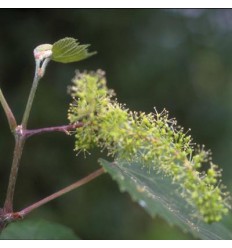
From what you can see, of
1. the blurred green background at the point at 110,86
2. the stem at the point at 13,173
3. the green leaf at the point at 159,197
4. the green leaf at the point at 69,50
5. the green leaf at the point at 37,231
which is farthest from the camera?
the blurred green background at the point at 110,86

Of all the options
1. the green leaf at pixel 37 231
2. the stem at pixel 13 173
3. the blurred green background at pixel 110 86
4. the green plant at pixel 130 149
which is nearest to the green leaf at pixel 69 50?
the green plant at pixel 130 149

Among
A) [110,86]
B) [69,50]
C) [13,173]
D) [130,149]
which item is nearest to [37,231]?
[13,173]

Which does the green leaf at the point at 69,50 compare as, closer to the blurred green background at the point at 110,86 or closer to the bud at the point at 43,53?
the bud at the point at 43,53

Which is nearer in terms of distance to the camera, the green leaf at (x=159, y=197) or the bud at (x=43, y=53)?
the green leaf at (x=159, y=197)

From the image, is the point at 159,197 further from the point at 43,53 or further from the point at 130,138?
the point at 43,53

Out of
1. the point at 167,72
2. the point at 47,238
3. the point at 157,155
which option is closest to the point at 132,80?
the point at 167,72

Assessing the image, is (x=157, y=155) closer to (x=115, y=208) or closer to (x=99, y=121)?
(x=99, y=121)

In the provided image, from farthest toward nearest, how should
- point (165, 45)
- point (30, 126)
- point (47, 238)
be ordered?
point (165, 45) → point (30, 126) → point (47, 238)
